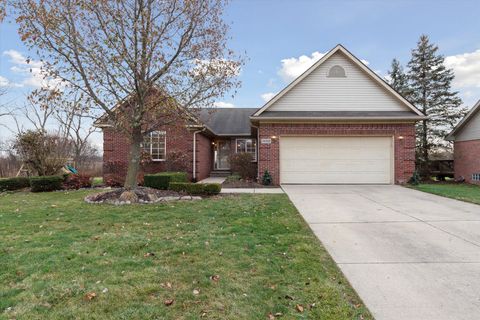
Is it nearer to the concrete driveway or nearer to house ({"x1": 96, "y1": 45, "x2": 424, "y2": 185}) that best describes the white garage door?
house ({"x1": 96, "y1": 45, "x2": 424, "y2": 185})

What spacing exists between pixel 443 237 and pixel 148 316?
16.7ft

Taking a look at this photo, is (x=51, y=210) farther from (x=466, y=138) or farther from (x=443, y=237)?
(x=466, y=138)

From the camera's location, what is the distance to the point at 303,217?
660cm

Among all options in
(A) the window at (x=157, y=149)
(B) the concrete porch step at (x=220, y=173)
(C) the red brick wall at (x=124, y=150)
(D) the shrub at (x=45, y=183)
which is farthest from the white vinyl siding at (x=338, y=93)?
(D) the shrub at (x=45, y=183)

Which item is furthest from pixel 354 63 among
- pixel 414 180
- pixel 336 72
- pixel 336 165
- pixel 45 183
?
pixel 45 183

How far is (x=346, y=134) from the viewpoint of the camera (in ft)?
43.2

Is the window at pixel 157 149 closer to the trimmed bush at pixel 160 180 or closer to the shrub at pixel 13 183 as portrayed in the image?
the trimmed bush at pixel 160 180

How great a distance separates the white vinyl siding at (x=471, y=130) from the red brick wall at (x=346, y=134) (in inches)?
208

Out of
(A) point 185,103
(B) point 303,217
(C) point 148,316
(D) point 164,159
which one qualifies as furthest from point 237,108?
(C) point 148,316

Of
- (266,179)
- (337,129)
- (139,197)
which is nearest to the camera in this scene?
(139,197)

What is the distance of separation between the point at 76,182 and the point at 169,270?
1116 centimetres

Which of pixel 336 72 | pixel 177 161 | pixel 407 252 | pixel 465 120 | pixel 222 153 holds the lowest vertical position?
pixel 407 252

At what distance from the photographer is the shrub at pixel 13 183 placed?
12.1 meters

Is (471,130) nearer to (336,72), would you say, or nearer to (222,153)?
(336,72)
